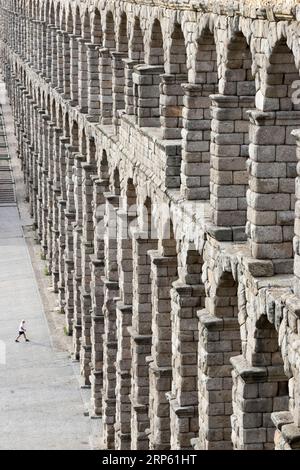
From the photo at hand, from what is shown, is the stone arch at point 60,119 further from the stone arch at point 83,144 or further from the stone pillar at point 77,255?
the stone arch at point 83,144

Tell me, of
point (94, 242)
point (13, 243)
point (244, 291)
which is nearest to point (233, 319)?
point (244, 291)

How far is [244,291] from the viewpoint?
2775cm

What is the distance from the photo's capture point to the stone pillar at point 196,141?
32188 millimetres

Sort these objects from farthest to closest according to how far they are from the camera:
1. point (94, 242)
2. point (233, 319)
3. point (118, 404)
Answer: point (94, 242), point (118, 404), point (233, 319)

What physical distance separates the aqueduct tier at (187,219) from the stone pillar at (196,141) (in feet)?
0.11

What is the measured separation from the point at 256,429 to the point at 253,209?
170 inches

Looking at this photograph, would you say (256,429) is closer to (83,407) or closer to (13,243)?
(83,407)

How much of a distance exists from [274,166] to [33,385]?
28098mm

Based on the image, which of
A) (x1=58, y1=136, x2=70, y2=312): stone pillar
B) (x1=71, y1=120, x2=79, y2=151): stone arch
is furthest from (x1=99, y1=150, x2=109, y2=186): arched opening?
(x1=58, y1=136, x2=70, y2=312): stone pillar

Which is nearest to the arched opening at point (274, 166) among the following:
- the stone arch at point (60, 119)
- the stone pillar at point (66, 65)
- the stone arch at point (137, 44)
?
the stone arch at point (137, 44)

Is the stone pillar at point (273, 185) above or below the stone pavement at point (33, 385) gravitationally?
above

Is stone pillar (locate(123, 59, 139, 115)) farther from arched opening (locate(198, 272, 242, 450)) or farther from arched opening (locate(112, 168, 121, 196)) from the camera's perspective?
arched opening (locate(198, 272, 242, 450))

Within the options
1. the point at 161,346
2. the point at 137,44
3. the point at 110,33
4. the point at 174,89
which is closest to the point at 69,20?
the point at 110,33

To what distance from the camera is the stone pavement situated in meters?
47.3
